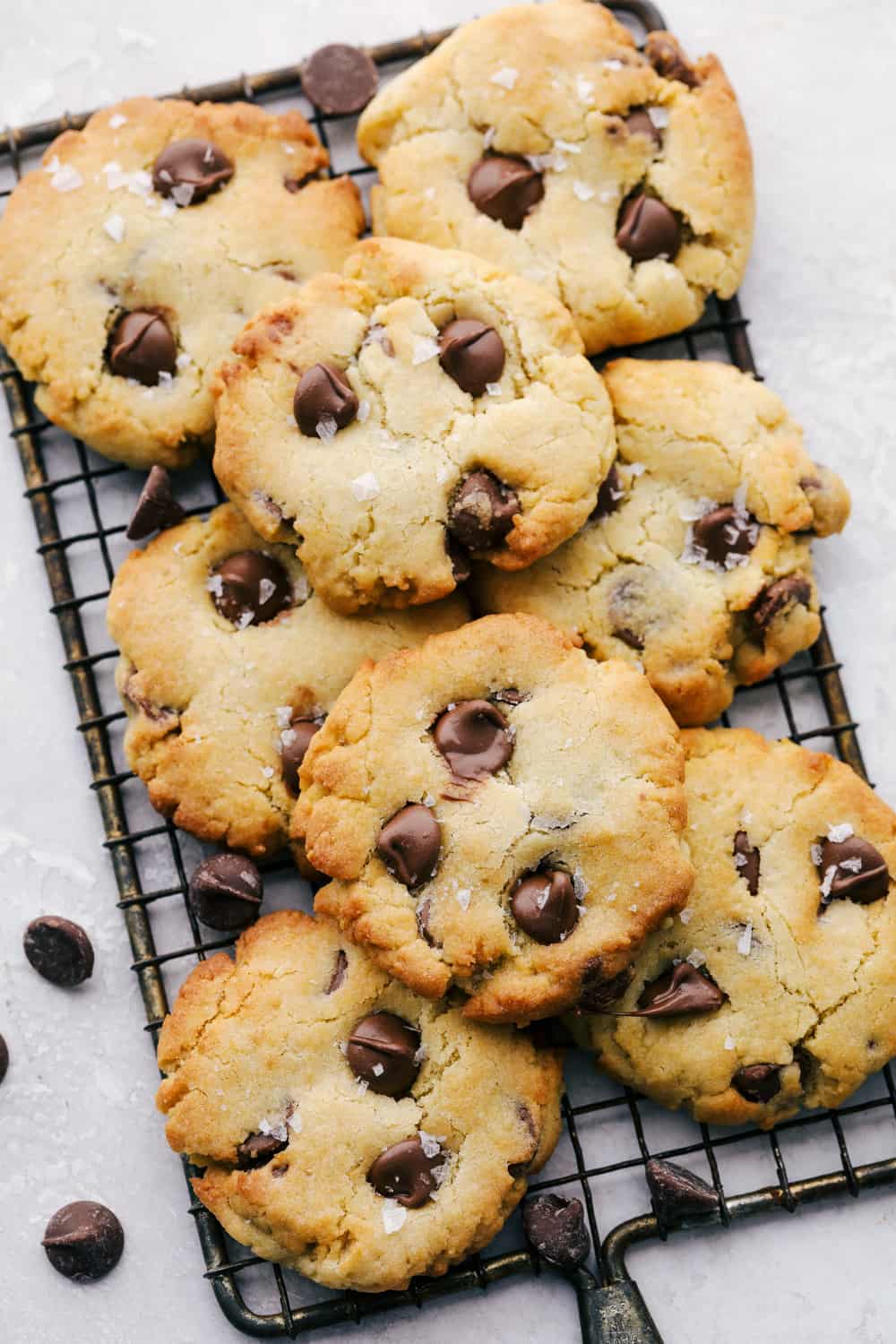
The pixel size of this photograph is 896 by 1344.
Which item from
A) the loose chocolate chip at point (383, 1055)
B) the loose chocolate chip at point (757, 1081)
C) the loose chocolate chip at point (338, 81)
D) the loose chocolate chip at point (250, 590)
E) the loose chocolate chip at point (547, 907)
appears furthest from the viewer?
the loose chocolate chip at point (338, 81)

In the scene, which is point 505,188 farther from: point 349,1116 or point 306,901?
point 349,1116

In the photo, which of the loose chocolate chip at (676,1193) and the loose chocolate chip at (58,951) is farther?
the loose chocolate chip at (58,951)

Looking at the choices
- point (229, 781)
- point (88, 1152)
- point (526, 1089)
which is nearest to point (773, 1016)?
point (526, 1089)

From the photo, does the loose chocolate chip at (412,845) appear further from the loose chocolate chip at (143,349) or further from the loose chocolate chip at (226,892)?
the loose chocolate chip at (143,349)

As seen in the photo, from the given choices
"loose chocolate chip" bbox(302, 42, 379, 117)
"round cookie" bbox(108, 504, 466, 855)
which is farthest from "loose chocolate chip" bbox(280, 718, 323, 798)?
"loose chocolate chip" bbox(302, 42, 379, 117)

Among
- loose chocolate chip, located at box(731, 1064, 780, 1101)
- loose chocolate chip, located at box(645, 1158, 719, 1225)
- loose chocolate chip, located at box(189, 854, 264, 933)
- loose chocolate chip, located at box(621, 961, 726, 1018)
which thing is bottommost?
loose chocolate chip, located at box(645, 1158, 719, 1225)

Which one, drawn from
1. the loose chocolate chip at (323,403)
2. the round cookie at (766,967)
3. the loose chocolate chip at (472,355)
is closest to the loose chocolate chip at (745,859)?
the round cookie at (766,967)

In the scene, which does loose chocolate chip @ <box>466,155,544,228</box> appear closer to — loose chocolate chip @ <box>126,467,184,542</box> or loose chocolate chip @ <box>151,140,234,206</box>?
loose chocolate chip @ <box>151,140,234,206</box>

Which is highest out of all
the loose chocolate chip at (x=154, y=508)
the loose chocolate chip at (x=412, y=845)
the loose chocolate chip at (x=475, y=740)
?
the loose chocolate chip at (x=154, y=508)
